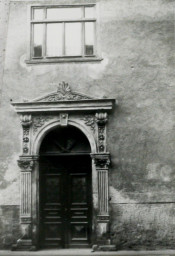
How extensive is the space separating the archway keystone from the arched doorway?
0.30 metres

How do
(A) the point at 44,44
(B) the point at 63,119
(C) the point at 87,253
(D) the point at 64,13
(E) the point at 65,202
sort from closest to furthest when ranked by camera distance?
(C) the point at 87,253, (B) the point at 63,119, (E) the point at 65,202, (A) the point at 44,44, (D) the point at 64,13

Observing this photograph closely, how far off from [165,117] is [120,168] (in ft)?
5.48

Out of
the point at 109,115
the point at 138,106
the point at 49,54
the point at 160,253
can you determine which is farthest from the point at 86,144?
the point at 160,253

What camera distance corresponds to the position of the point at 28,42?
10.2m

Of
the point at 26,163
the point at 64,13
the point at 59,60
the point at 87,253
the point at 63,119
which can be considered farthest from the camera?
the point at 64,13

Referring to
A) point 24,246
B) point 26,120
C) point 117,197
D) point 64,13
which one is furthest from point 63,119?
point 24,246

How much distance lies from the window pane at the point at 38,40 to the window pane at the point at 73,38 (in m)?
0.65

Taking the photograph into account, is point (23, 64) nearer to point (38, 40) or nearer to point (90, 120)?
point (38, 40)

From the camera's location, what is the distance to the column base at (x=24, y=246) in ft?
30.8

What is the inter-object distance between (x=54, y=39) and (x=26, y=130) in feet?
8.07

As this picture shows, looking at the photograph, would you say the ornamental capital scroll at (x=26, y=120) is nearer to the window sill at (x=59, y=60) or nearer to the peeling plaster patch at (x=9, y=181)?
the peeling plaster patch at (x=9, y=181)

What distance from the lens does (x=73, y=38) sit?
404 inches

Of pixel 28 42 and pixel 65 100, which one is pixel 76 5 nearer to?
pixel 28 42

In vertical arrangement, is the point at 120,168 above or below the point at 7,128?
below
